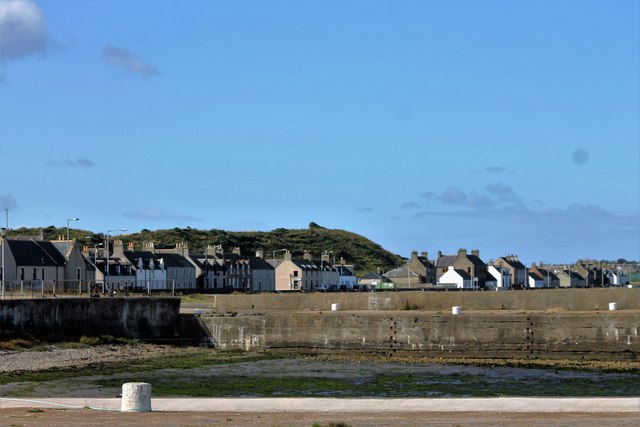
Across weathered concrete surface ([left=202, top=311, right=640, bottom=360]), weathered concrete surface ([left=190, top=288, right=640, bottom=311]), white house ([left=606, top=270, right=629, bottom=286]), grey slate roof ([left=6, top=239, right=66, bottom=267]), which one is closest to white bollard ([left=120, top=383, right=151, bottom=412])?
weathered concrete surface ([left=202, top=311, right=640, bottom=360])

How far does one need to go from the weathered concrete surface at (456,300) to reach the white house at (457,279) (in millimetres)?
63616

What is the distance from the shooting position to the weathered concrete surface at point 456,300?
45.6m

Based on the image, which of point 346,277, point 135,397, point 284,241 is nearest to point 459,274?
point 346,277

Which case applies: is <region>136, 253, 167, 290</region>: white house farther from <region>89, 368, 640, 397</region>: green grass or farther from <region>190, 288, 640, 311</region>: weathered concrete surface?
<region>89, 368, 640, 397</region>: green grass

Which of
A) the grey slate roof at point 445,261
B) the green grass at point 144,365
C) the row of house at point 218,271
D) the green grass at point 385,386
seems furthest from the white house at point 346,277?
the green grass at point 385,386

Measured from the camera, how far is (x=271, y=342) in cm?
4653

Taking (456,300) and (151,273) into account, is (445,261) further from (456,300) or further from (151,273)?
(456,300)

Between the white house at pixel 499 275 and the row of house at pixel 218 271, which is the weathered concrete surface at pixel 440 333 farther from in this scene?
the white house at pixel 499 275

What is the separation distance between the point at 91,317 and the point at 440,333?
15.8m

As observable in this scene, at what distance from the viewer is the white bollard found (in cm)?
1950

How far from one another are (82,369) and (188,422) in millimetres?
19157

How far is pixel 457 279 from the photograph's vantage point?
115000 millimetres

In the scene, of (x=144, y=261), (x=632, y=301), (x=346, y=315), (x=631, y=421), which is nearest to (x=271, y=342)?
(x=346, y=315)

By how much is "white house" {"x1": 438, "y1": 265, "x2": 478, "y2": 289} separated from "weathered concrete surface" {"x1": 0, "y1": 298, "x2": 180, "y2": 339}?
2730 inches
